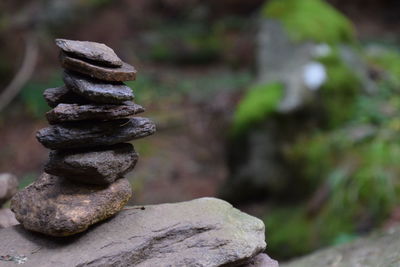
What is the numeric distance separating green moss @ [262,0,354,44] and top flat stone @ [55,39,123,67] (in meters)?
6.09

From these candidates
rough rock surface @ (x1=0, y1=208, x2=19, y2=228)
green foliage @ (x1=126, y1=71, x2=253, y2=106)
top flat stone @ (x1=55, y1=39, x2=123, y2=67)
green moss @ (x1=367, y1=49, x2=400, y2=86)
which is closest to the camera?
top flat stone @ (x1=55, y1=39, x2=123, y2=67)

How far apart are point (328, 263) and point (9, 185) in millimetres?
2614

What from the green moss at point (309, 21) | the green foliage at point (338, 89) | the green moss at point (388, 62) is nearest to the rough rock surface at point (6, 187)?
the green foliage at point (338, 89)

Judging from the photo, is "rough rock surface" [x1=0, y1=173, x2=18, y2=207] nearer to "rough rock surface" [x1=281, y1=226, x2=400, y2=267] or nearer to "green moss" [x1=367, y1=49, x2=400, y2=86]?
"rough rock surface" [x1=281, y1=226, x2=400, y2=267]

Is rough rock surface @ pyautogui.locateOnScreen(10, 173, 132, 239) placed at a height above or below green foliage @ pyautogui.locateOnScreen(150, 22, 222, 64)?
above

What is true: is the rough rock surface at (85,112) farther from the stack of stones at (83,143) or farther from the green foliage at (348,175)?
the green foliage at (348,175)

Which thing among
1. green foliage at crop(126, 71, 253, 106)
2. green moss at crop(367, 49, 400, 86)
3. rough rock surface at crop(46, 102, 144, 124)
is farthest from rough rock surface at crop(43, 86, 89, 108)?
green foliage at crop(126, 71, 253, 106)

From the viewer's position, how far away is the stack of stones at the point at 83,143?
9.18 ft

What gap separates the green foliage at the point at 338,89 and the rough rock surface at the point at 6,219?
17.0ft

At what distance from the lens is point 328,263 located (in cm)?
410

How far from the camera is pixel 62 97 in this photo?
2980 millimetres

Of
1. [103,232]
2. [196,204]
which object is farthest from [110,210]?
[196,204]

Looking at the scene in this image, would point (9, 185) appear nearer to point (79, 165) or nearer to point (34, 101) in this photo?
point (79, 165)

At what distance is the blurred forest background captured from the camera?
20.5 feet
